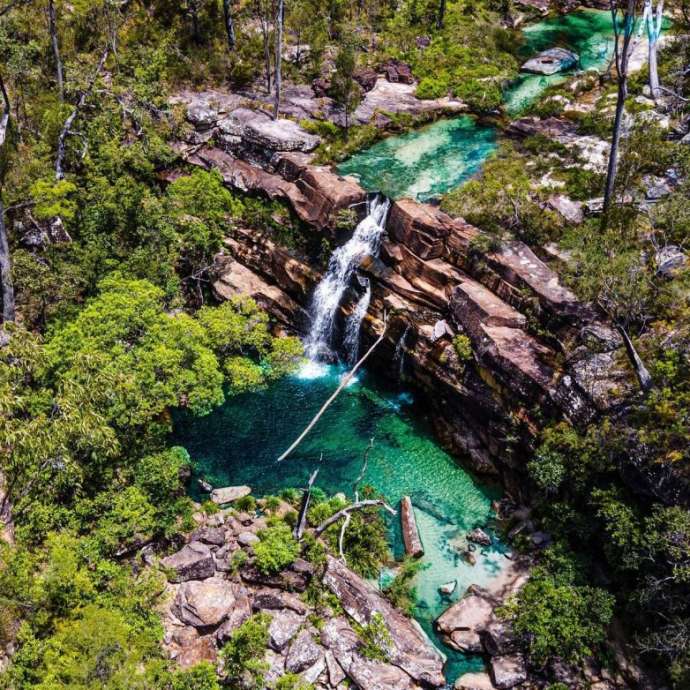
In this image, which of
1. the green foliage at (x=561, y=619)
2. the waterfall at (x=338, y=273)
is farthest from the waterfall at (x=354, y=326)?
the green foliage at (x=561, y=619)

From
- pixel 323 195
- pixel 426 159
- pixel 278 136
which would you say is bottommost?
pixel 323 195

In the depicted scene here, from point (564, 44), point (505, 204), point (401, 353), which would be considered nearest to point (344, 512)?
point (401, 353)

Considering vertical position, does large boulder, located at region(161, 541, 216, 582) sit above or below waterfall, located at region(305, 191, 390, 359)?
below

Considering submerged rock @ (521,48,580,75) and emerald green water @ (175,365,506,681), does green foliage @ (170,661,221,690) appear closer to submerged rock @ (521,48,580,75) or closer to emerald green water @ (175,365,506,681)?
emerald green water @ (175,365,506,681)

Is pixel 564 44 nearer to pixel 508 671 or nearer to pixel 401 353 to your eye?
pixel 401 353

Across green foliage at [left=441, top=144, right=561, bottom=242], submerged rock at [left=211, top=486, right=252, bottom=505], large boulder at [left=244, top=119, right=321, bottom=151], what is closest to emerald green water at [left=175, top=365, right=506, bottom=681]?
submerged rock at [left=211, top=486, right=252, bottom=505]

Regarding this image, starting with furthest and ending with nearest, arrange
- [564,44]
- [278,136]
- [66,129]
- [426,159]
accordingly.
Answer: [564,44] < [426,159] < [278,136] < [66,129]

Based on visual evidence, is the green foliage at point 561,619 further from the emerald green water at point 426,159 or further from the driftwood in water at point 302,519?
the emerald green water at point 426,159
